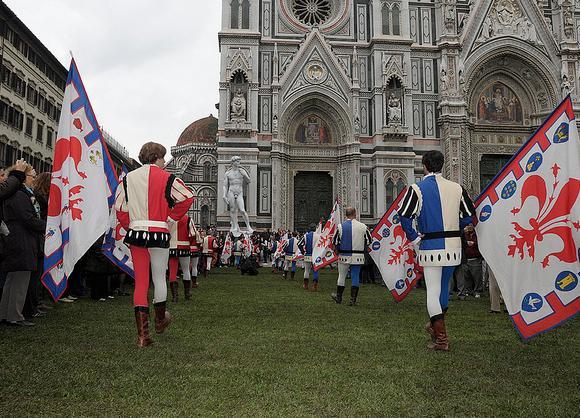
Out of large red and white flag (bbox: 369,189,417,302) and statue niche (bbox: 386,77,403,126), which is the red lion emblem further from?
statue niche (bbox: 386,77,403,126)

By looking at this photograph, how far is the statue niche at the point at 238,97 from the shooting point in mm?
28688

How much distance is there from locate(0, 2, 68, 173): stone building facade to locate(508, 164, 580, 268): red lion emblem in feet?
99.2

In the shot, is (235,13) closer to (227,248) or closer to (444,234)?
(227,248)

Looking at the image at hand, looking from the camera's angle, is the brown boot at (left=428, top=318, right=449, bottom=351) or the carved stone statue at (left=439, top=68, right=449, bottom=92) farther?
the carved stone statue at (left=439, top=68, right=449, bottom=92)

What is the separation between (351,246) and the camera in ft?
32.9

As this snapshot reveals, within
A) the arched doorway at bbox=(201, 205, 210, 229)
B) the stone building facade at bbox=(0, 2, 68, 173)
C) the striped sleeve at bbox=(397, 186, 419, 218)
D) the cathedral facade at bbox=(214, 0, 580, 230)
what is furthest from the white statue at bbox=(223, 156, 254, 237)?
the arched doorway at bbox=(201, 205, 210, 229)

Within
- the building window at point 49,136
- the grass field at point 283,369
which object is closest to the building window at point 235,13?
the building window at point 49,136

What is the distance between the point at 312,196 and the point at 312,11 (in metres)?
11.2

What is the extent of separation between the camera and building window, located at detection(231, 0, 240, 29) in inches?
1160

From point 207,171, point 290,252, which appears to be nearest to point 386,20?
point 290,252

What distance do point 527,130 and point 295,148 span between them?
14.1 meters

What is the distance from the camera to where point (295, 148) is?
30.4 meters

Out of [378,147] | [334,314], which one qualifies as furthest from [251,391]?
[378,147]

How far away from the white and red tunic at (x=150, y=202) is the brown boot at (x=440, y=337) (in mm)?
3037
